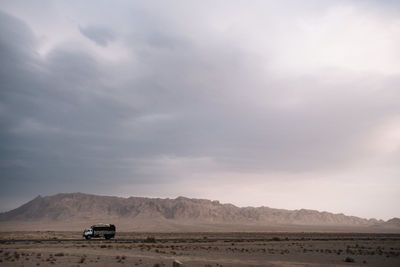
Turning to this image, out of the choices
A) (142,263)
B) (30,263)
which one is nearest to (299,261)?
(142,263)

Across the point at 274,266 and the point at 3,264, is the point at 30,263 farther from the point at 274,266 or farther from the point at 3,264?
the point at 274,266

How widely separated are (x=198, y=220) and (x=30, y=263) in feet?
581

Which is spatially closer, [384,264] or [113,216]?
[384,264]

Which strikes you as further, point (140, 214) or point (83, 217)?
point (140, 214)

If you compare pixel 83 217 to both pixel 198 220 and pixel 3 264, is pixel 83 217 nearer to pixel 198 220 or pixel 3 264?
pixel 198 220

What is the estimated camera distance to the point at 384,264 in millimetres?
27875

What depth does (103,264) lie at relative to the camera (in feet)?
82.5

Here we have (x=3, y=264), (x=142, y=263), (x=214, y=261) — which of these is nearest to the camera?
(x=3, y=264)

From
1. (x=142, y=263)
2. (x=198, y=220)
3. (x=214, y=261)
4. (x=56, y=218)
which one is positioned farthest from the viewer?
(x=198, y=220)

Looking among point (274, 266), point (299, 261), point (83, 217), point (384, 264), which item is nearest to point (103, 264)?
point (274, 266)

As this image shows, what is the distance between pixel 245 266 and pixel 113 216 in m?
182

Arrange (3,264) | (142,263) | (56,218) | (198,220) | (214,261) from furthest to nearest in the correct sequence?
(198,220)
(56,218)
(214,261)
(142,263)
(3,264)

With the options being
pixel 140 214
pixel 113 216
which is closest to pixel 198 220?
pixel 140 214

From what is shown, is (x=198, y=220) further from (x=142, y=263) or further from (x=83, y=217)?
(x=142, y=263)
